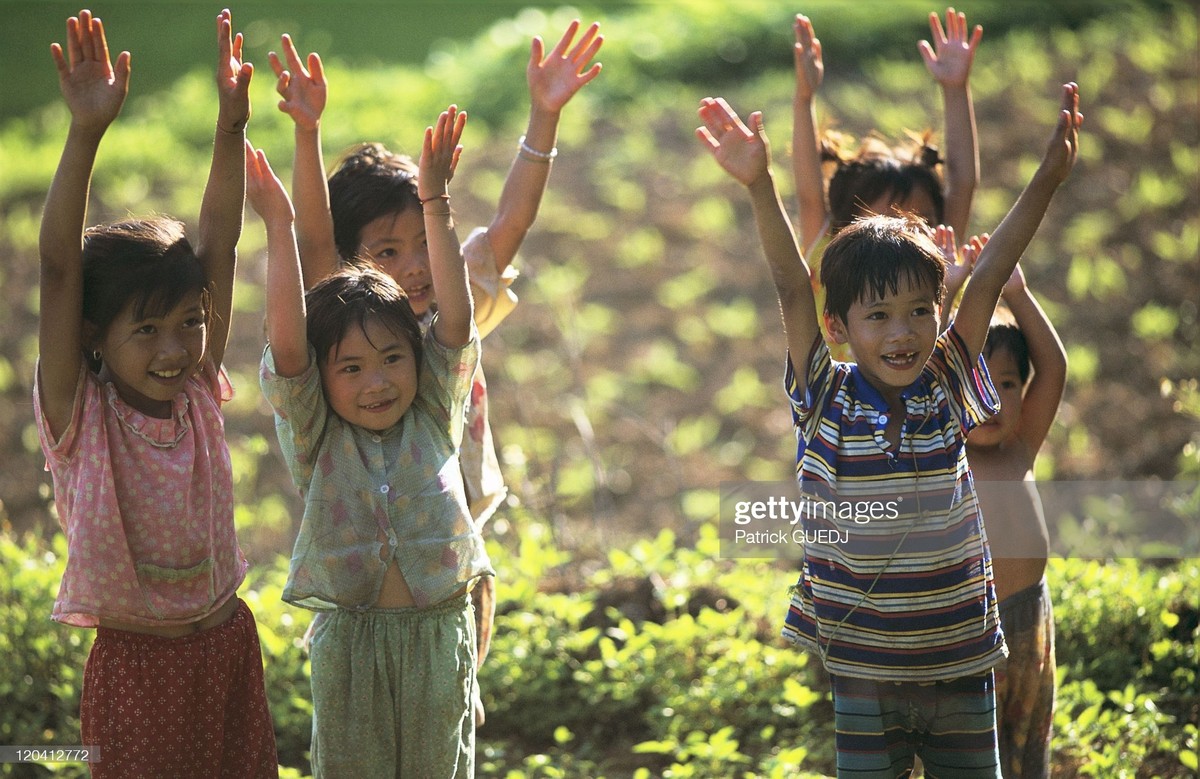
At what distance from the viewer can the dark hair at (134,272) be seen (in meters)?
2.73

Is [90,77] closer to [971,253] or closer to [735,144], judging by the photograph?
[735,144]

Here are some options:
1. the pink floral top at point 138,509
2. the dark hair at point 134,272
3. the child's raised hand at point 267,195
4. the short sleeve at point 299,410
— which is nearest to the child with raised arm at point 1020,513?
the short sleeve at point 299,410

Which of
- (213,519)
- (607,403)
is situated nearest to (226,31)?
(213,519)

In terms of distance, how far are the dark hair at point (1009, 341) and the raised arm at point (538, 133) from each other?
3.76ft

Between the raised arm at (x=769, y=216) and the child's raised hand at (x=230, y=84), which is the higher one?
the child's raised hand at (x=230, y=84)

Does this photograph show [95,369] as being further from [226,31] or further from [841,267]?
[841,267]

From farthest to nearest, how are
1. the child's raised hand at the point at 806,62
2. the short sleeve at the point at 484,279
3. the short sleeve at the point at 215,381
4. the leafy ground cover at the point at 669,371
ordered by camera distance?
the leafy ground cover at the point at 669,371
the child's raised hand at the point at 806,62
the short sleeve at the point at 484,279
the short sleeve at the point at 215,381

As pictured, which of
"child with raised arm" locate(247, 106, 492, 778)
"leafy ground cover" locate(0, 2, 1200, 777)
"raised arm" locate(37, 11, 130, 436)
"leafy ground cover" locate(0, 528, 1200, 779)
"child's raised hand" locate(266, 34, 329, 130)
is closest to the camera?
"raised arm" locate(37, 11, 130, 436)

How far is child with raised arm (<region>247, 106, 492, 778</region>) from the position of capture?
2791 millimetres

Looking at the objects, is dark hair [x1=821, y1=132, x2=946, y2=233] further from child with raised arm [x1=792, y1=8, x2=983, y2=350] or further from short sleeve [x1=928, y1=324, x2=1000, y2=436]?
short sleeve [x1=928, y1=324, x2=1000, y2=436]

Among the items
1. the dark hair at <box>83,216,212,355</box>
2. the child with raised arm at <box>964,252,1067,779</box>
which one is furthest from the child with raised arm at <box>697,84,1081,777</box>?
the dark hair at <box>83,216,212,355</box>

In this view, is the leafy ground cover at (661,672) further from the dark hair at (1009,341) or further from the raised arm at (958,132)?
the raised arm at (958,132)

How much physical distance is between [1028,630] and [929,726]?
1.60 feet

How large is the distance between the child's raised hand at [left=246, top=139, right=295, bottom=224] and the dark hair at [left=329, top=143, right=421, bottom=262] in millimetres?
398
